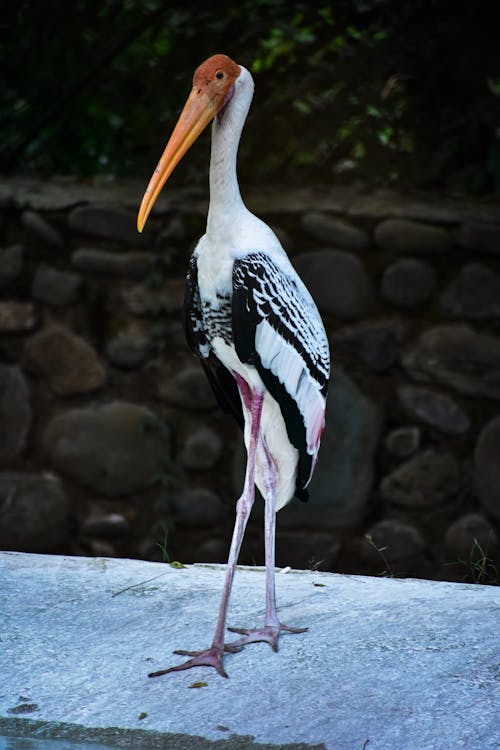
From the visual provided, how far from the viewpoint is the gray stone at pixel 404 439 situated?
13.2 ft

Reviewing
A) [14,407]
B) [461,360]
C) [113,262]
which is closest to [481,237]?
[461,360]

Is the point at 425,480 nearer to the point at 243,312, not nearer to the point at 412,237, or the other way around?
the point at 412,237

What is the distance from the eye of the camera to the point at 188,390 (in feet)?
13.4

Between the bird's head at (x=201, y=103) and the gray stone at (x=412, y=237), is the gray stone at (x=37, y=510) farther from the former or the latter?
the bird's head at (x=201, y=103)

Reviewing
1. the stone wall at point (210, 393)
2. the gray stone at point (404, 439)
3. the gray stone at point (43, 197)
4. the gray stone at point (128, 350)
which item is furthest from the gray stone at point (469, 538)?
the gray stone at point (43, 197)

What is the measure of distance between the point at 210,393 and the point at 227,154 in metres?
1.66

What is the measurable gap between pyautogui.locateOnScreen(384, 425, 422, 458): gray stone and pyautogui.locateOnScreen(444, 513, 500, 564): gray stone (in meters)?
0.31

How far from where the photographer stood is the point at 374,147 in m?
4.20

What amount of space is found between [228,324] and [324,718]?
2.90ft

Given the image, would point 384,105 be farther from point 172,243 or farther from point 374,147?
point 172,243

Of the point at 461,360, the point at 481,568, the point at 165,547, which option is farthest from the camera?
the point at 461,360

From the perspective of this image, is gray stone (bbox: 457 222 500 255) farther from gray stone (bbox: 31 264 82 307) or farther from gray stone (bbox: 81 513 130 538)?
gray stone (bbox: 81 513 130 538)

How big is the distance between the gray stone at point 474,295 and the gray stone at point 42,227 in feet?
4.75

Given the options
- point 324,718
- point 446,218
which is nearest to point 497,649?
point 324,718
